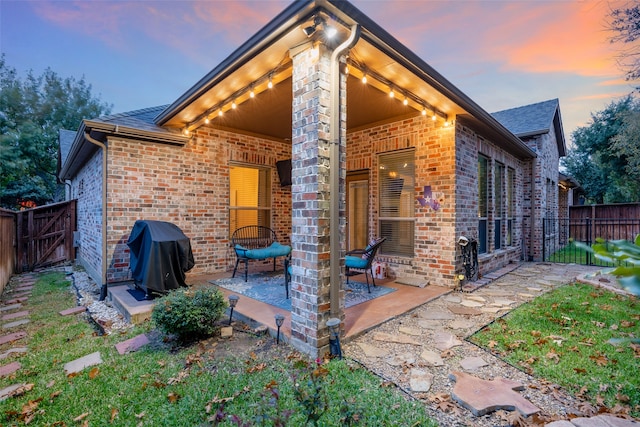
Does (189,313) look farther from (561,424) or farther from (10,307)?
(10,307)

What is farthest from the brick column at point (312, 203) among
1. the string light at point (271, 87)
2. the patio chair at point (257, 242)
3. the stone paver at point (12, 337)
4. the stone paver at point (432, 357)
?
the stone paver at point (12, 337)

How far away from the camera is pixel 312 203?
8.91 ft

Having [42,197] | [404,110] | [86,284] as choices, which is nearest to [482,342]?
[404,110]

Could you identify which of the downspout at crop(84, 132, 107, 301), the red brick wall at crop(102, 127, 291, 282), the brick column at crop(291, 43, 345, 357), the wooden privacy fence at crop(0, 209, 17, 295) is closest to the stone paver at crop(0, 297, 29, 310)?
the wooden privacy fence at crop(0, 209, 17, 295)

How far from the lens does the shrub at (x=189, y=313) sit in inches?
118

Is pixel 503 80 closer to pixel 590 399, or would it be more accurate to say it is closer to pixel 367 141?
pixel 367 141

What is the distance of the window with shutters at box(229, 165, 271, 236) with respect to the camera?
632cm

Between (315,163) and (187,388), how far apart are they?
2107mm

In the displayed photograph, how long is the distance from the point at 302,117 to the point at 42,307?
500cm

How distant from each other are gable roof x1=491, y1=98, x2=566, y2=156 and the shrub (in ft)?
31.4

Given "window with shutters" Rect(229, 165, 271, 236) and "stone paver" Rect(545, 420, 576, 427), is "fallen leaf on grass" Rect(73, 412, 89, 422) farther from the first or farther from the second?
"window with shutters" Rect(229, 165, 271, 236)

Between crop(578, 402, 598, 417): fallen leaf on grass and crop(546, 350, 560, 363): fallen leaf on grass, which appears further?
crop(546, 350, 560, 363): fallen leaf on grass

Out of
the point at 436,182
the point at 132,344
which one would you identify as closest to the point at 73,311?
the point at 132,344

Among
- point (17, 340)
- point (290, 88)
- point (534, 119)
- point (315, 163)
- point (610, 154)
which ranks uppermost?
point (534, 119)
